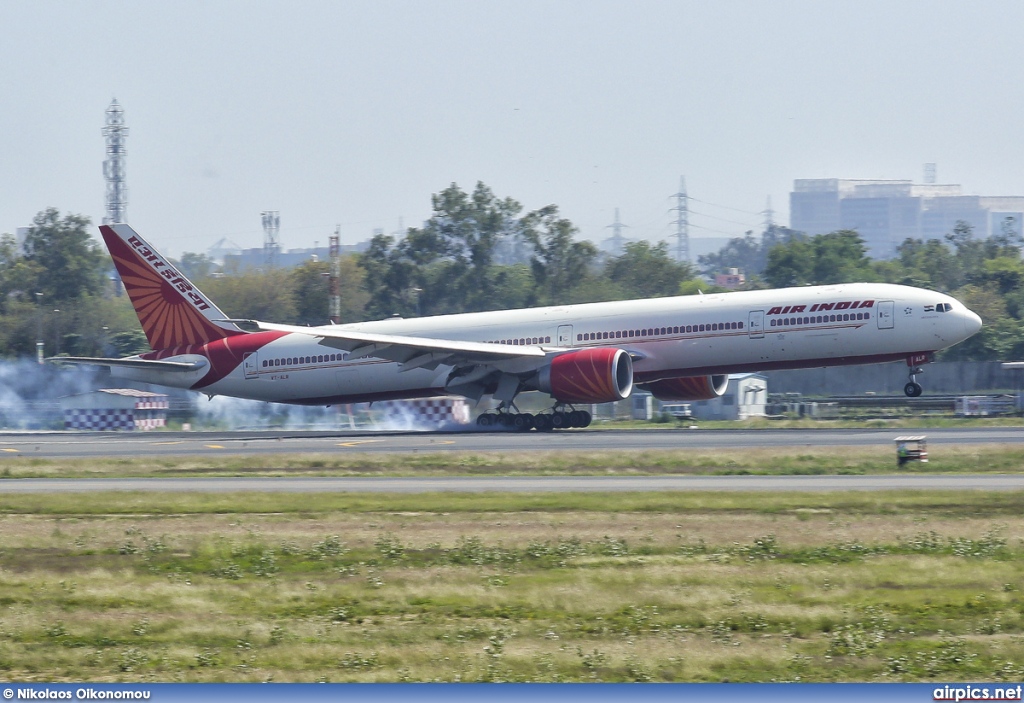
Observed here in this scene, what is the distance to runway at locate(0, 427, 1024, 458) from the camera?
114 feet

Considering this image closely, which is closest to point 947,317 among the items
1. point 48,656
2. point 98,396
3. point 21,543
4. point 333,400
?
point 333,400

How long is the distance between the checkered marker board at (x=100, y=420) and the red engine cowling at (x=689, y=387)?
86.3 ft

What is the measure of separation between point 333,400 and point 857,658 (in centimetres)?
3678

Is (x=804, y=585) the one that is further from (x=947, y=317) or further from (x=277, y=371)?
(x=277, y=371)

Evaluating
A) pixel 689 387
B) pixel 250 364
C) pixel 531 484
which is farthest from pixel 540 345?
pixel 531 484

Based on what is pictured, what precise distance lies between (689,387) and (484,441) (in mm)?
9360

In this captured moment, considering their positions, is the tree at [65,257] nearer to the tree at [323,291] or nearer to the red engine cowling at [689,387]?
the tree at [323,291]

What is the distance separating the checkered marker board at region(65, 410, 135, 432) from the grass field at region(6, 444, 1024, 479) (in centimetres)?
2284

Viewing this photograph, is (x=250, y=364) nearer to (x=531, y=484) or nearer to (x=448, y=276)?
(x=531, y=484)

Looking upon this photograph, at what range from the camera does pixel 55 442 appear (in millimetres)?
45281

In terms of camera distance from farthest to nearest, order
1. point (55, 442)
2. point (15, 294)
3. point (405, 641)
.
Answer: point (15, 294), point (55, 442), point (405, 641)

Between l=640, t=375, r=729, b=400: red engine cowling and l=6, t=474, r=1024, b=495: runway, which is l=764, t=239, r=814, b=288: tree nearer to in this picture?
l=640, t=375, r=729, b=400: red engine cowling

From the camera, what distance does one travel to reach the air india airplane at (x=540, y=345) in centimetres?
3938

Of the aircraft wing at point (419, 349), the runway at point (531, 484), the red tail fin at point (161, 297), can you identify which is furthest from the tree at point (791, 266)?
the runway at point (531, 484)
